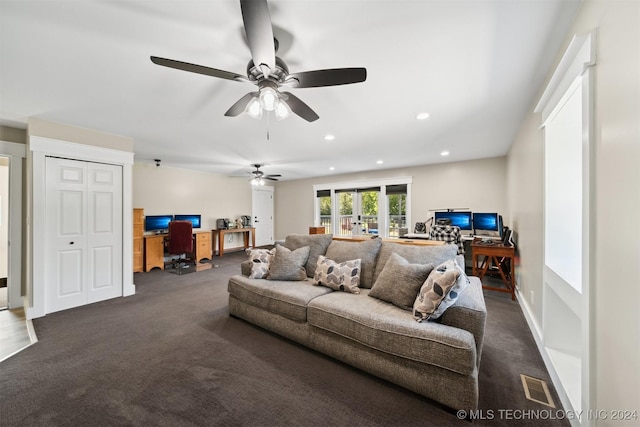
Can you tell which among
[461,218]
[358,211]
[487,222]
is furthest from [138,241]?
[487,222]

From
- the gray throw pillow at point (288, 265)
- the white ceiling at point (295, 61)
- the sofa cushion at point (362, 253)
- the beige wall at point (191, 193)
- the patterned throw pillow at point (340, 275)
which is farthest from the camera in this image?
the beige wall at point (191, 193)

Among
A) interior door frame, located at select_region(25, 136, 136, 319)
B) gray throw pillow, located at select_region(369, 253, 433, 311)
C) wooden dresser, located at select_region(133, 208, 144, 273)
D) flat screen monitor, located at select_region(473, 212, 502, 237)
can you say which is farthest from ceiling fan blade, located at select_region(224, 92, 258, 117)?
flat screen monitor, located at select_region(473, 212, 502, 237)

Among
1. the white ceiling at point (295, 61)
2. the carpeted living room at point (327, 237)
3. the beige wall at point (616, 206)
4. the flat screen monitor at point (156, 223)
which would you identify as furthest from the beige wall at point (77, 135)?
the beige wall at point (616, 206)

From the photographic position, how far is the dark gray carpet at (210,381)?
153 centimetres

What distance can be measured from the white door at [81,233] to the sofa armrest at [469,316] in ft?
14.5

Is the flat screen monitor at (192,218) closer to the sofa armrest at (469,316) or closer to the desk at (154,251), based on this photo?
the desk at (154,251)

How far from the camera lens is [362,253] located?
2.70 meters

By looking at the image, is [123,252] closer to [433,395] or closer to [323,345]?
[323,345]

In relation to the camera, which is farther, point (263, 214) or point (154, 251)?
point (263, 214)

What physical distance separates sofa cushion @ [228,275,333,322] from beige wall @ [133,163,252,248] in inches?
176

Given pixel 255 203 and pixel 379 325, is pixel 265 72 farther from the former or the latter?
pixel 255 203

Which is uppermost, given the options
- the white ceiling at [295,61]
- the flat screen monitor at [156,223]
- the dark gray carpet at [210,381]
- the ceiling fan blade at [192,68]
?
the white ceiling at [295,61]

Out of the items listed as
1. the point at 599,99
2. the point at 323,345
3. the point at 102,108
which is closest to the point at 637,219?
the point at 599,99

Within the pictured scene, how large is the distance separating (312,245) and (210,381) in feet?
5.56
